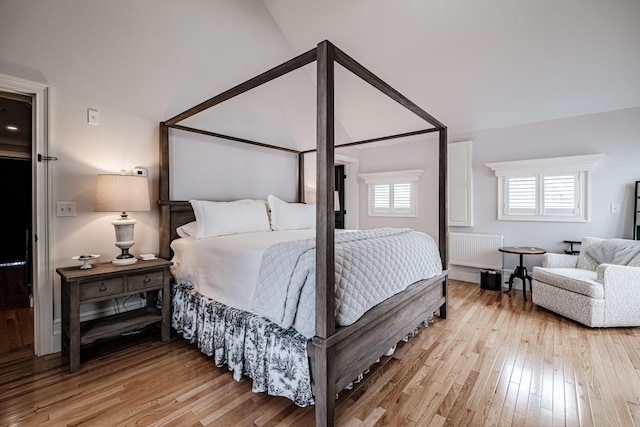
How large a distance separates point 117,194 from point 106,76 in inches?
43.1

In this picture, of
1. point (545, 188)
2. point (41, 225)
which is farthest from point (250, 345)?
point (545, 188)

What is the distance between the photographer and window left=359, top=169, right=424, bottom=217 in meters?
5.18

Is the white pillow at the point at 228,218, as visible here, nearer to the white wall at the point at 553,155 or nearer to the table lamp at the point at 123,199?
the table lamp at the point at 123,199

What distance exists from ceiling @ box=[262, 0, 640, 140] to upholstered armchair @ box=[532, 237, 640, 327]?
1.80 meters

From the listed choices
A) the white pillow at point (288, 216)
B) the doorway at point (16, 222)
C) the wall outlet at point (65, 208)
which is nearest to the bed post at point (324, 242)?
the white pillow at point (288, 216)

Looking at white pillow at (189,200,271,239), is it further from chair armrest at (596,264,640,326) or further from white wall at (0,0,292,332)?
chair armrest at (596,264,640,326)

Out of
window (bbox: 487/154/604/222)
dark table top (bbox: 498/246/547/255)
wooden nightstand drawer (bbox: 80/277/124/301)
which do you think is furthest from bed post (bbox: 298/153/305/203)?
dark table top (bbox: 498/246/547/255)

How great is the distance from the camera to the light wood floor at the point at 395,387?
1662 mm

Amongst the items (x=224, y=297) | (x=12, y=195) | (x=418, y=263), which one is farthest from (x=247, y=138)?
(x=12, y=195)

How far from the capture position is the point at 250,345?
1943 millimetres

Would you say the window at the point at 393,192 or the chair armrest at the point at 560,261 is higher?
the window at the point at 393,192

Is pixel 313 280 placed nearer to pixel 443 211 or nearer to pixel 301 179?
pixel 443 211

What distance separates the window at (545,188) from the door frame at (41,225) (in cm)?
507

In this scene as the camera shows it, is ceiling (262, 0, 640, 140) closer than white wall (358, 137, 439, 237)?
Yes
